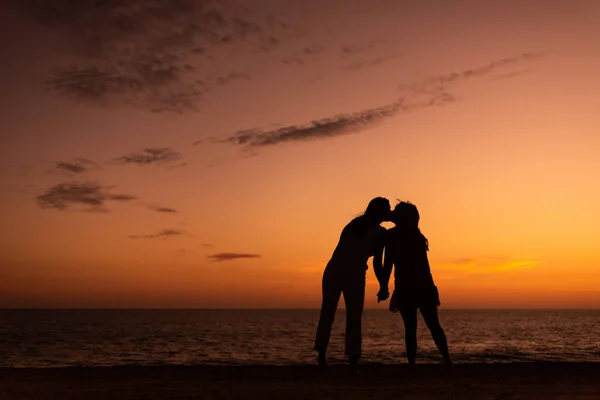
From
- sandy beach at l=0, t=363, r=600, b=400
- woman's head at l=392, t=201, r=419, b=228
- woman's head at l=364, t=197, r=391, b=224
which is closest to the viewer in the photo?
sandy beach at l=0, t=363, r=600, b=400

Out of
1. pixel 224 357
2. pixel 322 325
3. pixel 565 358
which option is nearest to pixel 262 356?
pixel 224 357

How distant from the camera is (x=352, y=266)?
26.7ft

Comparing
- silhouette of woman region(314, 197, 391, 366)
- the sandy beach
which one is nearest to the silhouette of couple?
silhouette of woman region(314, 197, 391, 366)

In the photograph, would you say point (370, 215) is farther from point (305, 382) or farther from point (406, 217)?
point (305, 382)

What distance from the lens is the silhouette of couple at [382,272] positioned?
26.6 ft

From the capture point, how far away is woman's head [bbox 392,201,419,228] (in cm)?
827

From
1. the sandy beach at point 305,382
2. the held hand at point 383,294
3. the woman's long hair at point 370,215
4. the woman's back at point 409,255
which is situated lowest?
the sandy beach at point 305,382

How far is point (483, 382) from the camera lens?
6.86 metres

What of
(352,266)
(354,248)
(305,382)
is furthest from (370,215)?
(305,382)

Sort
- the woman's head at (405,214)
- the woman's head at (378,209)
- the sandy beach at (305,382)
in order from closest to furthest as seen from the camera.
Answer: the sandy beach at (305,382)
the woman's head at (378,209)
the woman's head at (405,214)

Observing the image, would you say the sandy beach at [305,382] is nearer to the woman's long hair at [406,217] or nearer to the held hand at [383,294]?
the held hand at [383,294]

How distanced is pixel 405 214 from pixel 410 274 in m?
0.84

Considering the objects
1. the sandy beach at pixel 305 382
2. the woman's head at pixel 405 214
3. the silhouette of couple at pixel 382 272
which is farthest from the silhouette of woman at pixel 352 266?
the sandy beach at pixel 305 382

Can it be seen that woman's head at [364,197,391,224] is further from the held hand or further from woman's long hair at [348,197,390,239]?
the held hand
